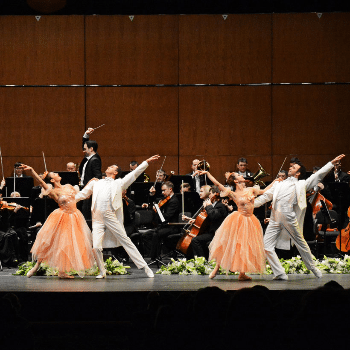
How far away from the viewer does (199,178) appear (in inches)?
356

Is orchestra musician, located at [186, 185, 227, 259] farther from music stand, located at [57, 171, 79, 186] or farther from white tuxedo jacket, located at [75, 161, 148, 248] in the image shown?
music stand, located at [57, 171, 79, 186]

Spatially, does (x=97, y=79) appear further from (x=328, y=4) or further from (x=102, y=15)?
(x=328, y=4)

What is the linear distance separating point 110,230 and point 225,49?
536 centimetres

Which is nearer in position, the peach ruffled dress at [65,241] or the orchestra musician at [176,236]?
the peach ruffled dress at [65,241]

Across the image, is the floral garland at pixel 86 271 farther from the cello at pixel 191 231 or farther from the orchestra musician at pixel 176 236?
the orchestra musician at pixel 176 236

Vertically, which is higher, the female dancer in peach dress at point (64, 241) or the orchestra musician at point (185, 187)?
the orchestra musician at point (185, 187)

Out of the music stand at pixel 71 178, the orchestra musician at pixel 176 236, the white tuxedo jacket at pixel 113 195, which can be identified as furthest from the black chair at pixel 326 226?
the music stand at pixel 71 178

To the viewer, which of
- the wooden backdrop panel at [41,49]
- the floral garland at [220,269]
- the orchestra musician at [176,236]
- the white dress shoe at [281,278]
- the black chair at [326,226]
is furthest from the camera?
the wooden backdrop panel at [41,49]

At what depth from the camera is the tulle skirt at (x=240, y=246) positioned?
5805 millimetres

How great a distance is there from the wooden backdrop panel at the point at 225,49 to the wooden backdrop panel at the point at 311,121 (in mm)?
609

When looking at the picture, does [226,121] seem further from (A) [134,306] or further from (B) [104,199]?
(A) [134,306]

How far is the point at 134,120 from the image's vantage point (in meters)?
10.6

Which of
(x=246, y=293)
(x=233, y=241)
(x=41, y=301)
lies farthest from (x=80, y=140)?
(x=246, y=293)

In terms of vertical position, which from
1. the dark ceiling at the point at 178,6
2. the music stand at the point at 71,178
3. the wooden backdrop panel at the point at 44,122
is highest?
the dark ceiling at the point at 178,6
